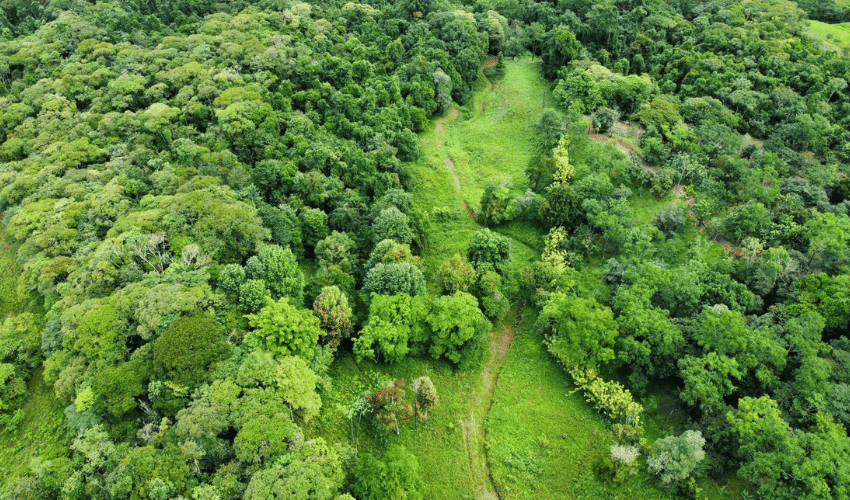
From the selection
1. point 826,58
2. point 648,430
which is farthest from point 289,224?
point 826,58

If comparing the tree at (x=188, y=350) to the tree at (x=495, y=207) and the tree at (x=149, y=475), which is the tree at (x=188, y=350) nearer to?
the tree at (x=149, y=475)

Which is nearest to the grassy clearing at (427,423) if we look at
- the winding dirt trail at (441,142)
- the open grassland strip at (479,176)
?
the open grassland strip at (479,176)

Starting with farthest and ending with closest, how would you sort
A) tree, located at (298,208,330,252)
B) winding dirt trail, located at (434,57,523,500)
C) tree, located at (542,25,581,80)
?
tree, located at (542,25,581,80)
tree, located at (298,208,330,252)
winding dirt trail, located at (434,57,523,500)

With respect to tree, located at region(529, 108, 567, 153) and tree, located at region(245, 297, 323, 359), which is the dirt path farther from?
→ tree, located at region(529, 108, 567, 153)

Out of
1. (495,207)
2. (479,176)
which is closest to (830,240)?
(495,207)

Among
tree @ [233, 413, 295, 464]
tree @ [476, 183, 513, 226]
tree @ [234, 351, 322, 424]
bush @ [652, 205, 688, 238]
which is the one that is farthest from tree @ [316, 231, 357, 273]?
bush @ [652, 205, 688, 238]

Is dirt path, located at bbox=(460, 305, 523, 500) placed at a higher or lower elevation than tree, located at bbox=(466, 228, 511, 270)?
lower

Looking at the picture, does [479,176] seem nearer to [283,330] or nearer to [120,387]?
[283,330]
